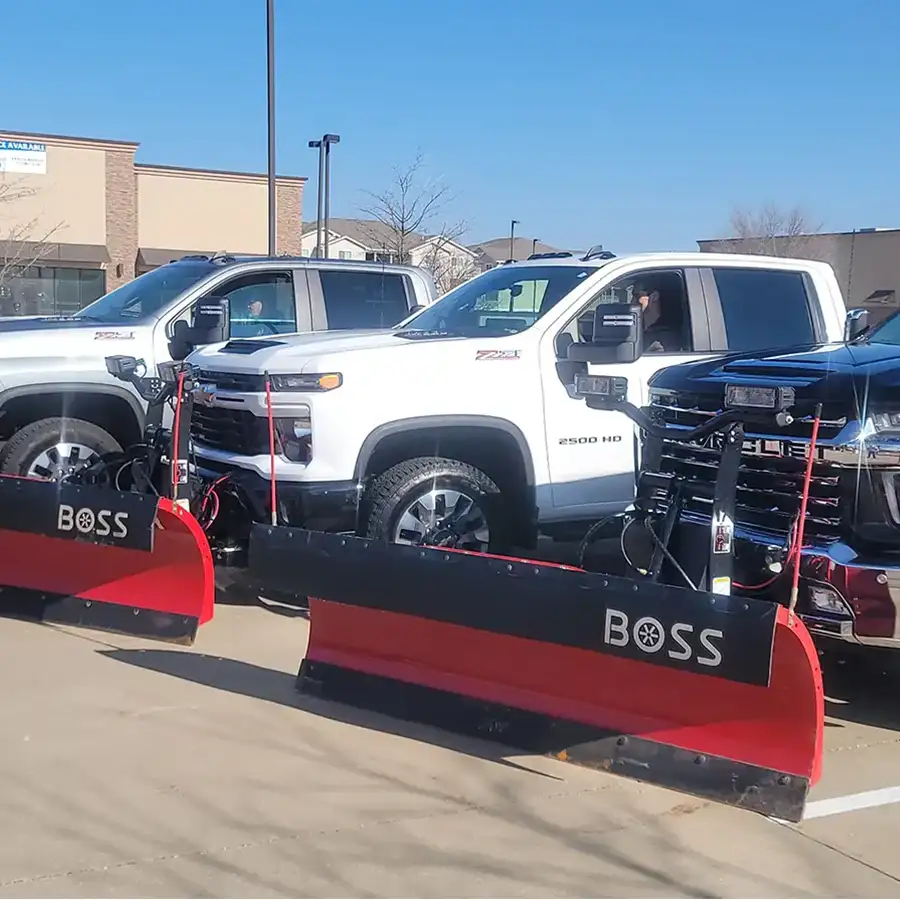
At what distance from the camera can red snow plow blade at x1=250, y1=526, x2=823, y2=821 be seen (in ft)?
12.7

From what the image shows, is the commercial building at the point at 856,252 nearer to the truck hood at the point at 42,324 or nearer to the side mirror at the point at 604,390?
the truck hood at the point at 42,324

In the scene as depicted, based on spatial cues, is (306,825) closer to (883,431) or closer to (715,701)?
(715,701)

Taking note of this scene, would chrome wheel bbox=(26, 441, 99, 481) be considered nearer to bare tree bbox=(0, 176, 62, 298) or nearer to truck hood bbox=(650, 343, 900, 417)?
truck hood bbox=(650, 343, 900, 417)

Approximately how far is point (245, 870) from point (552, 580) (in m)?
1.51

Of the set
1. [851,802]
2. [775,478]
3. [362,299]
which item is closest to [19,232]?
[362,299]

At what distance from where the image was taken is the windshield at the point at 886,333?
5719 millimetres

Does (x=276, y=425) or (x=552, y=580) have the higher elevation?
(x=276, y=425)

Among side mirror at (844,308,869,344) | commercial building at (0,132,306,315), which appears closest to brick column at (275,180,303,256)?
commercial building at (0,132,306,315)

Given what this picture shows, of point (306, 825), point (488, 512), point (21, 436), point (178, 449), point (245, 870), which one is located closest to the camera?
point (245, 870)

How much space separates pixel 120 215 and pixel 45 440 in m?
28.7

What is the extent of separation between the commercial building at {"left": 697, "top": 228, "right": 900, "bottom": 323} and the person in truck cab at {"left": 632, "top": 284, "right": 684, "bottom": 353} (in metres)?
34.8

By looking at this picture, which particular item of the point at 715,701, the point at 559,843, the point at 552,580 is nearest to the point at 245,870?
the point at 559,843

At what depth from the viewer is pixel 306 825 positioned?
3.84m

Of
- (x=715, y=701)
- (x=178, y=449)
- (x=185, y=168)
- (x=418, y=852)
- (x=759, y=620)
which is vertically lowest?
(x=418, y=852)
